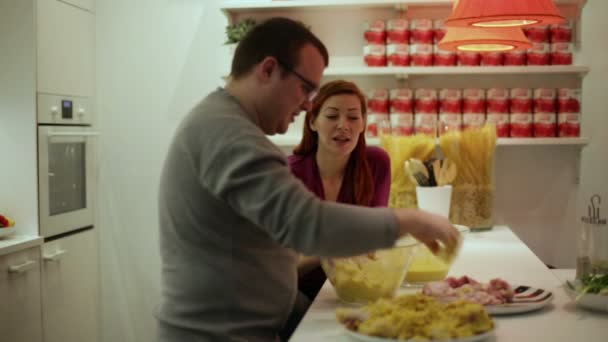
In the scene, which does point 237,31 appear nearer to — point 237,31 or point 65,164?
point 237,31

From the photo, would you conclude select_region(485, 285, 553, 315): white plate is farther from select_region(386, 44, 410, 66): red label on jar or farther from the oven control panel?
the oven control panel

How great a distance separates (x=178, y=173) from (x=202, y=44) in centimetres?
257

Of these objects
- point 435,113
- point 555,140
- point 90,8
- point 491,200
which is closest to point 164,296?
point 491,200

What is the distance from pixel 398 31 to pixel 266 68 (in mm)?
2169

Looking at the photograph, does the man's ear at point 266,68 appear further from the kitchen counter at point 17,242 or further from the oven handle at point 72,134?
the oven handle at point 72,134

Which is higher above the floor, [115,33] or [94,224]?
[115,33]

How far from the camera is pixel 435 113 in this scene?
3682 mm

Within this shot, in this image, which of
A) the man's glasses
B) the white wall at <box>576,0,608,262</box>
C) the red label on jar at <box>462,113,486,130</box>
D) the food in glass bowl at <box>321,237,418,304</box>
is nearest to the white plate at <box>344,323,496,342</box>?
the food in glass bowl at <box>321,237,418,304</box>

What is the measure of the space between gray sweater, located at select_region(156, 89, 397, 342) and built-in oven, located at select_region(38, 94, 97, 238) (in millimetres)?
2038

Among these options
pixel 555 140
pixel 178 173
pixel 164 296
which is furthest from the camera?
pixel 555 140

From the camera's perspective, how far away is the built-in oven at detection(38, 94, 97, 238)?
350 centimetres

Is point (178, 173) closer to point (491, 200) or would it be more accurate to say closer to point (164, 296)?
point (164, 296)

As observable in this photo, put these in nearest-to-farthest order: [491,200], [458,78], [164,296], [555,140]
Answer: [164,296] < [491,200] < [555,140] < [458,78]

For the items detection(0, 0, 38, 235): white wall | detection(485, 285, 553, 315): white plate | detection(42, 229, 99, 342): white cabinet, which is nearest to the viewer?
detection(485, 285, 553, 315): white plate
